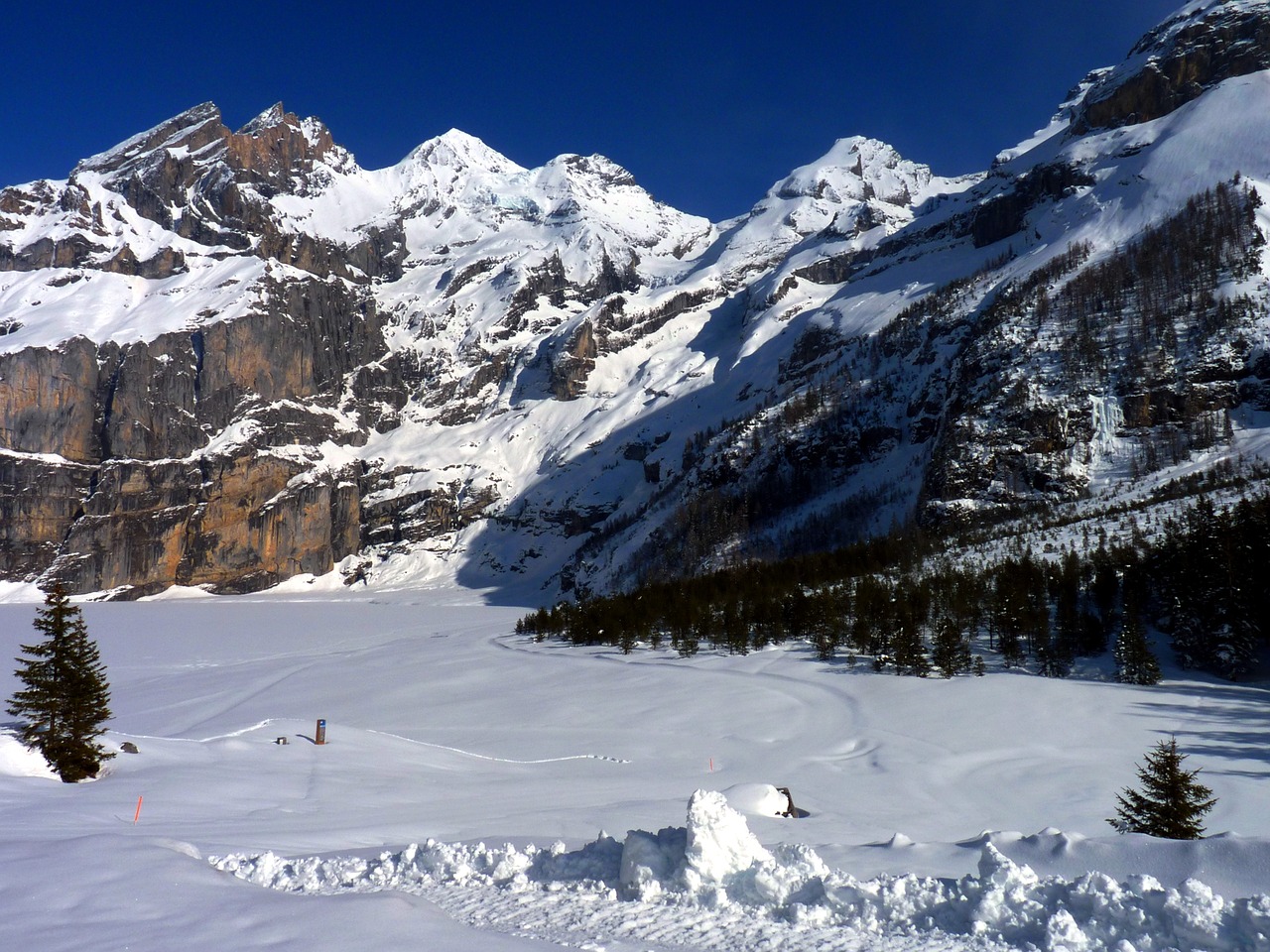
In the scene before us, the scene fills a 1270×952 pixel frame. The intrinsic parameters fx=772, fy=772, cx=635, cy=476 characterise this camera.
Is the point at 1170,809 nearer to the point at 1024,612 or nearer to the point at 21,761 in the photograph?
the point at 21,761

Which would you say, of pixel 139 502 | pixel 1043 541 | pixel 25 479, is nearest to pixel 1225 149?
pixel 1043 541

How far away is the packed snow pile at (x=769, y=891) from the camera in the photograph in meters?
5.94

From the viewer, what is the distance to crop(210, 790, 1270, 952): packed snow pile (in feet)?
19.5

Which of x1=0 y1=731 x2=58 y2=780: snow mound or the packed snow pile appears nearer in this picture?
the packed snow pile

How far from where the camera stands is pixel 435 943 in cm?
568

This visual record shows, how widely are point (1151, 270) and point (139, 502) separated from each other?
22487 cm

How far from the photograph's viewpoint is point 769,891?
285 inches

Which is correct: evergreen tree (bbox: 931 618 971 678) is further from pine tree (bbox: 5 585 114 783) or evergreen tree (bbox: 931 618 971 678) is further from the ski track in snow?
pine tree (bbox: 5 585 114 783)

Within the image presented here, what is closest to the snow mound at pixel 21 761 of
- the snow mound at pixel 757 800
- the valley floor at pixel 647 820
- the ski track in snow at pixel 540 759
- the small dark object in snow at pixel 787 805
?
the valley floor at pixel 647 820

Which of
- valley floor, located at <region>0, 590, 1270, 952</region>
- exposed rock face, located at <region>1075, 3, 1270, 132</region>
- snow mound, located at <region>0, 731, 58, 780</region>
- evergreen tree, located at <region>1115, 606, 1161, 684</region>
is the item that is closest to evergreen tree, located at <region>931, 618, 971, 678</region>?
valley floor, located at <region>0, 590, 1270, 952</region>

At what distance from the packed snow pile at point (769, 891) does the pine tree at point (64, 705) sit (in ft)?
33.9

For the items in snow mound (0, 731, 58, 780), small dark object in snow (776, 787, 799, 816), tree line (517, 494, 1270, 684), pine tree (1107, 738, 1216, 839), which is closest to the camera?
pine tree (1107, 738, 1216, 839)

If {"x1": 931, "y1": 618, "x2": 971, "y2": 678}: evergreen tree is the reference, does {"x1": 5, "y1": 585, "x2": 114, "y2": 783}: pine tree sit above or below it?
above

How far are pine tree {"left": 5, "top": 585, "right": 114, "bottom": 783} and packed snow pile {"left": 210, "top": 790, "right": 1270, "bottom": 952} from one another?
1033 centimetres
